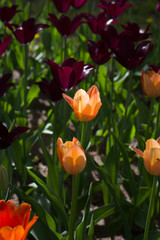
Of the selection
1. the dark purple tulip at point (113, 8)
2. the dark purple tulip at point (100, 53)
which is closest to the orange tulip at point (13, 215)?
the dark purple tulip at point (100, 53)

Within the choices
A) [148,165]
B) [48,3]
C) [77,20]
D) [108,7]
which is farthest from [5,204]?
[48,3]

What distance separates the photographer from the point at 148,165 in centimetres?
98

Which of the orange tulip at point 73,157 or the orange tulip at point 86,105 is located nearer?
the orange tulip at point 73,157

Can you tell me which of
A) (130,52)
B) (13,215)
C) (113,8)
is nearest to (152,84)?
(130,52)

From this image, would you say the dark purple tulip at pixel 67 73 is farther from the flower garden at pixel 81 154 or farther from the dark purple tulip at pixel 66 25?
the dark purple tulip at pixel 66 25

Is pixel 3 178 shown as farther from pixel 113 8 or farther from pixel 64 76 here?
pixel 113 8

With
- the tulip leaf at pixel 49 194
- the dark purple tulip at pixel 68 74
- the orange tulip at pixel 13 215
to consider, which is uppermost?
the orange tulip at pixel 13 215

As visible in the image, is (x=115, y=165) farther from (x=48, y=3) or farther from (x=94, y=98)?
(x=48, y=3)

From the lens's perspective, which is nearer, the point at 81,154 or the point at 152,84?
the point at 81,154

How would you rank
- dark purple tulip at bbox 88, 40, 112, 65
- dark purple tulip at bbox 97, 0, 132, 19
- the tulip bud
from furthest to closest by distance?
dark purple tulip at bbox 97, 0, 132, 19
dark purple tulip at bbox 88, 40, 112, 65
the tulip bud

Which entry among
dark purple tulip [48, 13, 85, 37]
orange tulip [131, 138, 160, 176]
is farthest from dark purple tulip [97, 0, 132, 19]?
orange tulip [131, 138, 160, 176]

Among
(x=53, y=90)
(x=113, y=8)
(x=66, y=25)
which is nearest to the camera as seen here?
(x=53, y=90)

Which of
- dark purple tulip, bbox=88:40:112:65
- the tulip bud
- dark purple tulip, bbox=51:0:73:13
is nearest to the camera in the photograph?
the tulip bud

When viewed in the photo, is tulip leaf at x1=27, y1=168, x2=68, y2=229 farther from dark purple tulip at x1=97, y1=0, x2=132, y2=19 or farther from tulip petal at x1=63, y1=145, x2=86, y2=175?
dark purple tulip at x1=97, y1=0, x2=132, y2=19
